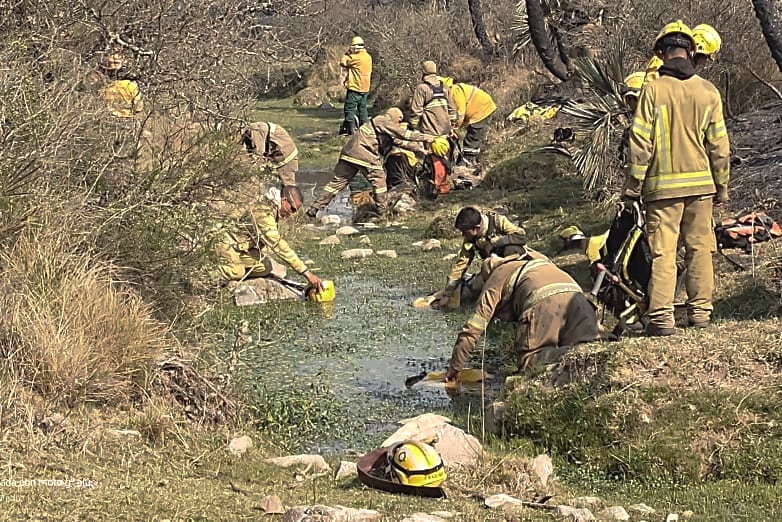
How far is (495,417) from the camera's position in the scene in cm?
741

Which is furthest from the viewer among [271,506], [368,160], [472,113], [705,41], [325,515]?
[472,113]

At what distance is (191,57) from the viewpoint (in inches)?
390

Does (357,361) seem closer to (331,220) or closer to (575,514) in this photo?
(575,514)

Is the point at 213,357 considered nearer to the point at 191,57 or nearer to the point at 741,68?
the point at 191,57

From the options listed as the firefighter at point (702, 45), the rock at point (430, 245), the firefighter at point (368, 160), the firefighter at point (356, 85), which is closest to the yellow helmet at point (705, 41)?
the firefighter at point (702, 45)

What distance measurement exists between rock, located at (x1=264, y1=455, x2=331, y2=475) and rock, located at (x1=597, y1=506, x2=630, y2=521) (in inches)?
63.8

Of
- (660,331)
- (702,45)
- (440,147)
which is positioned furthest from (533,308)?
(440,147)

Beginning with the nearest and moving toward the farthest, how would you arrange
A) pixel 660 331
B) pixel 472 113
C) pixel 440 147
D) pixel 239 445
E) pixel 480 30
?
pixel 239 445, pixel 660 331, pixel 440 147, pixel 472 113, pixel 480 30

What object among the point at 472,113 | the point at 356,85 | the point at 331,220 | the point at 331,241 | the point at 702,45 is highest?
the point at 702,45

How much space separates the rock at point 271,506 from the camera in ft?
17.1

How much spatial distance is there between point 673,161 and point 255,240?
15.0 ft

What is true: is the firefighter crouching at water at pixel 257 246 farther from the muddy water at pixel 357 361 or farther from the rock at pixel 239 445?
the rock at pixel 239 445

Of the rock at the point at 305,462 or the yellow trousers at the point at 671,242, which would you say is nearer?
the rock at the point at 305,462

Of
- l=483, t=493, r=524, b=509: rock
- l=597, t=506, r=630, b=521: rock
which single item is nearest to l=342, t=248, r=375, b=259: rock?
l=483, t=493, r=524, b=509: rock
